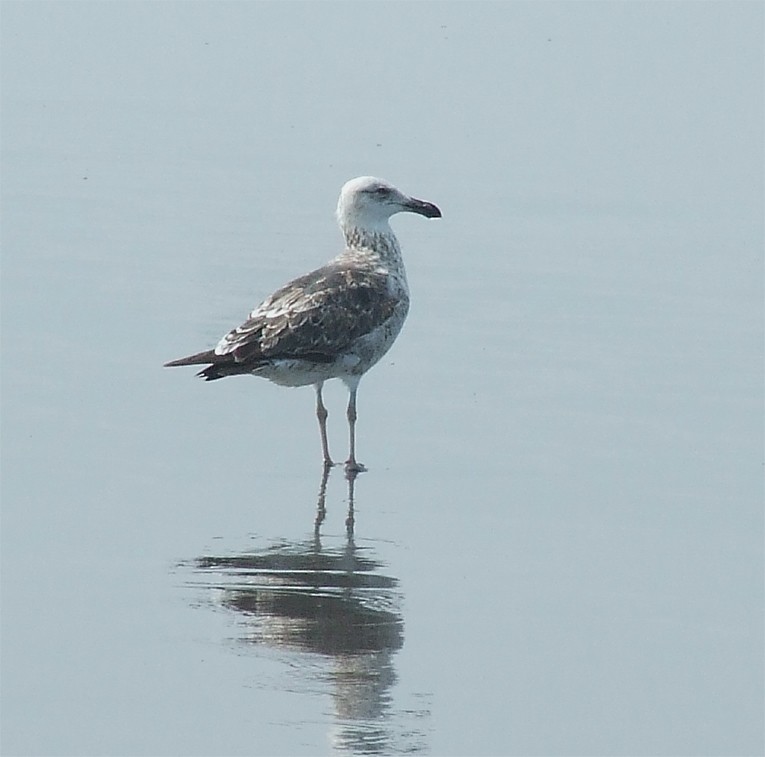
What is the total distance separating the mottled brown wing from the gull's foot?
59 cm

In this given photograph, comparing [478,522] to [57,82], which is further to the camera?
[57,82]

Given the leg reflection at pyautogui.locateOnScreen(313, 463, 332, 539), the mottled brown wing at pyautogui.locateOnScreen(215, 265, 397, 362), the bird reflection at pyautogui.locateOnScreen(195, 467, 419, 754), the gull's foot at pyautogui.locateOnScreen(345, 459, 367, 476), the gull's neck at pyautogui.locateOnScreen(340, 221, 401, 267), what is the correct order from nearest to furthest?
the bird reflection at pyautogui.locateOnScreen(195, 467, 419, 754), the leg reflection at pyautogui.locateOnScreen(313, 463, 332, 539), the gull's foot at pyautogui.locateOnScreen(345, 459, 367, 476), the mottled brown wing at pyautogui.locateOnScreen(215, 265, 397, 362), the gull's neck at pyautogui.locateOnScreen(340, 221, 401, 267)

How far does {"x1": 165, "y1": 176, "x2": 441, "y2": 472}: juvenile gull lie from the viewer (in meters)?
8.27

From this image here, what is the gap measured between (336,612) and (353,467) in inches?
67.3

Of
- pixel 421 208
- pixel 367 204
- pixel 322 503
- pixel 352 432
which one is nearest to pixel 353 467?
pixel 352 432

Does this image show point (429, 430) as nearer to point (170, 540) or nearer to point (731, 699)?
point (170, 540)

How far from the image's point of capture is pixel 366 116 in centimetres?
1552

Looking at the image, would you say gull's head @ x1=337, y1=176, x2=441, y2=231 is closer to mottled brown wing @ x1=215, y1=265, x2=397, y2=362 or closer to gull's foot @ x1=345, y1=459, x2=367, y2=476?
mottled brown wing @ x1=215, y1=265, x2=397, y2=362

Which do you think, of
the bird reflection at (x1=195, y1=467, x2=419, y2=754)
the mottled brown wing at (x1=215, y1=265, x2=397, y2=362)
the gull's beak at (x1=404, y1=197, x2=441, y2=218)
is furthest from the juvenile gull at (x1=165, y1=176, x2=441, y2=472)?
the bird reflection at (x1=195, y1=467, x2=419, y2=754)

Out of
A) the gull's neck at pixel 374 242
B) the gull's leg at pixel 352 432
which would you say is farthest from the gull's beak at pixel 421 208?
the gull's leg at pixel 352 432

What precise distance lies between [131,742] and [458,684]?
1.04m

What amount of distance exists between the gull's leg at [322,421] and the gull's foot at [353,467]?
0.08 meters

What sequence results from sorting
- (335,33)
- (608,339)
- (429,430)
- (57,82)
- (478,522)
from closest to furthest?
(478,522) → (429,430) → (608,339) → (57,82) → (335,33)

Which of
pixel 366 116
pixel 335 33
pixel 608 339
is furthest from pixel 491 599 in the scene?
pixel 335 33
